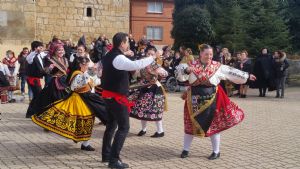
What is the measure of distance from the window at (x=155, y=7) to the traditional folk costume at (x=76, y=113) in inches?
1423

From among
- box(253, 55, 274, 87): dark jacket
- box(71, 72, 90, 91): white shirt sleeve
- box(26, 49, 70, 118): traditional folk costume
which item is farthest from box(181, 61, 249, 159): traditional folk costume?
box(253, 55, 274, 87): dark jacket

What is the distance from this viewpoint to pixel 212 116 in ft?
22.2

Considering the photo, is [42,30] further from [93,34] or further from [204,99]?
[204,99]

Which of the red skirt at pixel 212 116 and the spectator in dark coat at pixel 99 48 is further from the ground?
the spectator in dark coat at pixel 99 48

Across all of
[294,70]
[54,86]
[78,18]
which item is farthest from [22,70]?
[294,70]

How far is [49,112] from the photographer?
711 cm

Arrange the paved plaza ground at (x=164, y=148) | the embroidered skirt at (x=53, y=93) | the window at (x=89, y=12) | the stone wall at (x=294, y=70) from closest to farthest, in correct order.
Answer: the paved plaza ground at (x=164, y=148) < the embroidered skirt at (x=53, y=93) < the stone wall at (x=294, y=70) < the window at (x=89, y=12)

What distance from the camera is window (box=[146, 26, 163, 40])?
142ft

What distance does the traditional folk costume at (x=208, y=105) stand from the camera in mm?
6703

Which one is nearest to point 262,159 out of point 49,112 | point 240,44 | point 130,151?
point 130,151

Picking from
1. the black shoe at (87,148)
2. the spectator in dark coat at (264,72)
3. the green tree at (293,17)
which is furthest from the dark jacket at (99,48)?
the green tree at (293,17)

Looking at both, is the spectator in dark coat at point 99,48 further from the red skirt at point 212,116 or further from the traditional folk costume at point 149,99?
the red skirt at point 212,116

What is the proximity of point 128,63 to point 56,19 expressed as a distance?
20.7 m

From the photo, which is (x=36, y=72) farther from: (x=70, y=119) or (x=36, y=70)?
(x=70, y=119)
